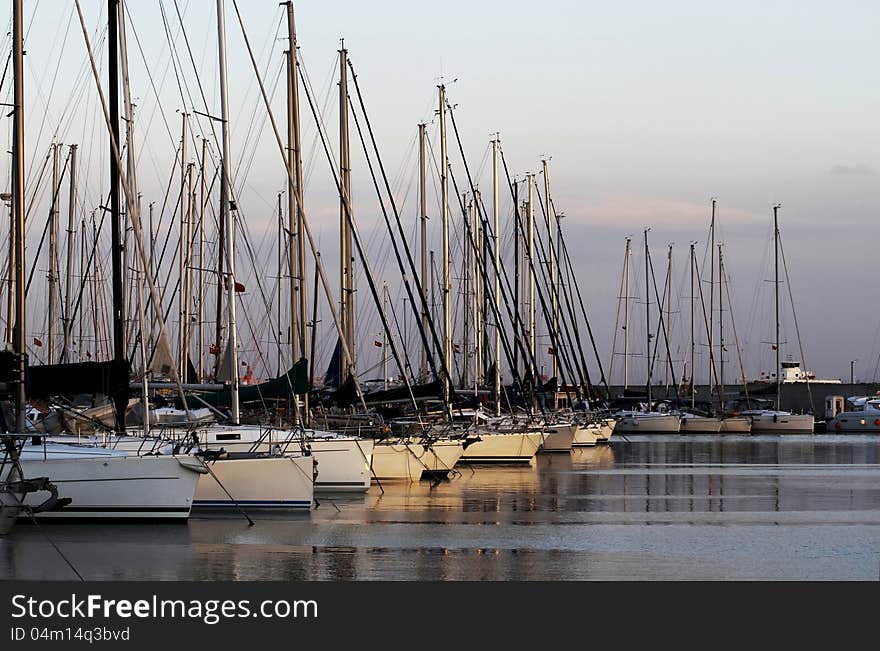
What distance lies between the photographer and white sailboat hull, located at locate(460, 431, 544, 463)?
48.9 m

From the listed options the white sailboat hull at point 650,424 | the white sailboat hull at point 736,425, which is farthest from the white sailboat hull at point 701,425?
the white sailboat hull at point 650,424

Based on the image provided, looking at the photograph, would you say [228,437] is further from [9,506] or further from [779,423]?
[779,423]

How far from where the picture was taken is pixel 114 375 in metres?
27.2

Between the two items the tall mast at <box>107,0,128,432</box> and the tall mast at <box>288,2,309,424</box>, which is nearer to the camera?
the tall mast at <box>107,0,128,432</box>

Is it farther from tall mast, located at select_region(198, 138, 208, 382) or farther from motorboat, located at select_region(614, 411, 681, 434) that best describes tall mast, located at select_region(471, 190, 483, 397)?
motorboat, located at select_region(614, 411, 681, 434)

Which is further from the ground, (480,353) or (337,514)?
(480,353)

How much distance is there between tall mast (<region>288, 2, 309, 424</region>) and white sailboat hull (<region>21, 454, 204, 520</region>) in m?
9.09

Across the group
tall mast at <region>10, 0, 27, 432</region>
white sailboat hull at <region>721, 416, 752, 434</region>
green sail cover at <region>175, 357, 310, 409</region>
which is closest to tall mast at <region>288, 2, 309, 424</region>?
green sail cover at <region>175, 357, 310, 409</region>

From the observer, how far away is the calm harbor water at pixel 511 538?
2081cm

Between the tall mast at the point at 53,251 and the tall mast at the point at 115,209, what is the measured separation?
17087 mm

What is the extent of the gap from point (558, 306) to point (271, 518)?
144 ft

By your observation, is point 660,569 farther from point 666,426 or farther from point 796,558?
point 666,426

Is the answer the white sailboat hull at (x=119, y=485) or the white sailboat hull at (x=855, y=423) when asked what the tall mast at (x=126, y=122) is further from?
the white sailboat hull at (x=855, y=423)
